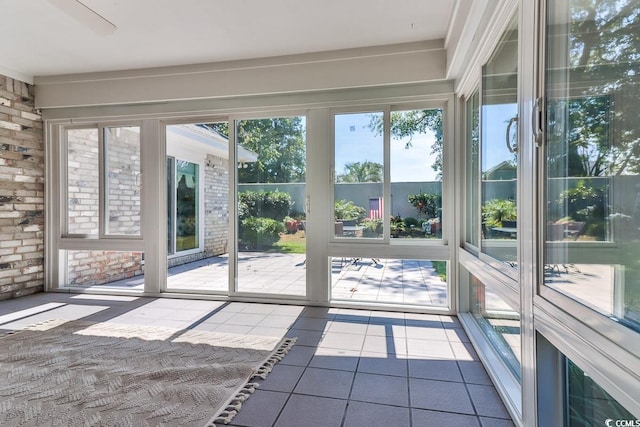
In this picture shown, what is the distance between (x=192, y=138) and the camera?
13.8 feet

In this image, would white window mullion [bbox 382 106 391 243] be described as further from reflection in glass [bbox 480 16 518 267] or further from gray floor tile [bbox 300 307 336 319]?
reflection in glass [bbox 480 16 518 267]

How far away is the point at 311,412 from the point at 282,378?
1.25 feet

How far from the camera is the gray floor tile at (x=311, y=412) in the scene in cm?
161

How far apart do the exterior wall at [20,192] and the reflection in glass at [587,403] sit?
5127 mm

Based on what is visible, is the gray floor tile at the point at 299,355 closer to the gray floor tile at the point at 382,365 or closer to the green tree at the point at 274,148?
the gray floor tile at the point at 382,365

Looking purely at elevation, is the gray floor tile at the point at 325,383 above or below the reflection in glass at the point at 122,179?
below

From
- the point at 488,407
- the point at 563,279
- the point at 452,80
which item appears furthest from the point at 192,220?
the point at 563,279

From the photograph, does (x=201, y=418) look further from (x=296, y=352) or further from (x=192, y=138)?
(x=192, y=138)

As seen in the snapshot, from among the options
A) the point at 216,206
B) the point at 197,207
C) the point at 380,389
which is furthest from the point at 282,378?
the point at 197,207

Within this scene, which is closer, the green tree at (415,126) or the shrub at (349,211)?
the green tree at (415,126)

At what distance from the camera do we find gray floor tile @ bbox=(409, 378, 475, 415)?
1744 mm

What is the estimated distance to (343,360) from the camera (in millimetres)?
2264

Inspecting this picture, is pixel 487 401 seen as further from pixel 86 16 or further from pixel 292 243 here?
pixel 86 16

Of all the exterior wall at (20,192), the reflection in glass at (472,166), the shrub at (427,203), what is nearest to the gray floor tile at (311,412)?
the reflection in glass at (472,166)
